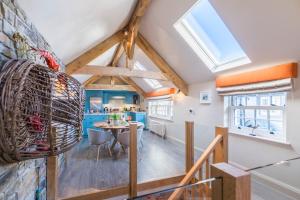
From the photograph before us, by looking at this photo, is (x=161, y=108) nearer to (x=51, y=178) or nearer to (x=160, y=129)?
(x=160, y=129)

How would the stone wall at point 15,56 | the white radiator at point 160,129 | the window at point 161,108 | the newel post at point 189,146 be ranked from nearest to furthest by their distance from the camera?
the stone wall at point 15,56 < the newel post at point 189,146 < the white radiator at point 160,129 < the window at point 161,108

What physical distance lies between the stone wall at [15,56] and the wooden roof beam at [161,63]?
3020 mm

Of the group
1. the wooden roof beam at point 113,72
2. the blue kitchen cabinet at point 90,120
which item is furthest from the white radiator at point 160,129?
the blue kitchen cabinet at point 90,120

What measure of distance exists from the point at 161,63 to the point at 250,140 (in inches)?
111

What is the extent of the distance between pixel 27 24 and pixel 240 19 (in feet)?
8.63

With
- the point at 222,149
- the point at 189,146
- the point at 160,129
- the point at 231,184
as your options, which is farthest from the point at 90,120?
the point at 231,184

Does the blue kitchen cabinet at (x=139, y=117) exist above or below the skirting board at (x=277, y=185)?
above

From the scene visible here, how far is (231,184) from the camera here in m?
0.78

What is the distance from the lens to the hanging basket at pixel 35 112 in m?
0.78

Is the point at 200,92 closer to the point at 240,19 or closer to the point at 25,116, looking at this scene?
the point at 240,19

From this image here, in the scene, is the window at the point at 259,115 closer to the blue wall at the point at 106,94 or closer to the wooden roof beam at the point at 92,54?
the wooden roof beam at the point at 92,54

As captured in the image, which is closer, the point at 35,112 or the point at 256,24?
the point at 35,112

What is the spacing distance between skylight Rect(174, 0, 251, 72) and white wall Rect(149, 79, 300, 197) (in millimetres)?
695

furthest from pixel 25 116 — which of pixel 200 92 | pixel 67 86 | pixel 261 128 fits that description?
pixel 200 92
